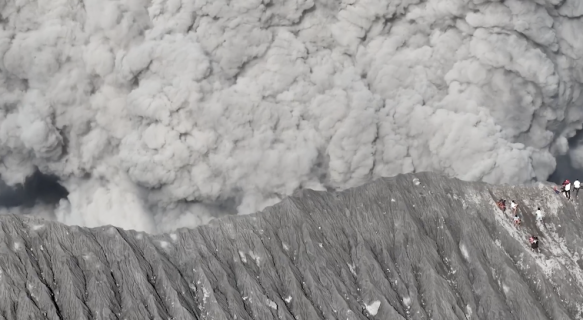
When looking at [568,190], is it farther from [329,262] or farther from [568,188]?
[329,262]

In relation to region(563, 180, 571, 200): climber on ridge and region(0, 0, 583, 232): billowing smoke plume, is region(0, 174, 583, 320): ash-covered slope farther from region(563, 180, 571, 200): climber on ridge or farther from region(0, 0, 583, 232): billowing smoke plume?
region(0, 0, 583, 232): billowing smoke plume

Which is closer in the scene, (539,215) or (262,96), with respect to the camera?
(539,215)

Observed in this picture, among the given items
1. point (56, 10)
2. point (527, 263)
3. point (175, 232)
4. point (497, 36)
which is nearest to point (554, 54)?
point (497, 36)

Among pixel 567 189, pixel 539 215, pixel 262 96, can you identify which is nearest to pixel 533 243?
pixel 539 215

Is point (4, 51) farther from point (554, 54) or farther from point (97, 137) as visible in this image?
point (554, 54)

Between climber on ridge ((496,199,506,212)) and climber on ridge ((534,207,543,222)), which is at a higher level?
climber on ridge ((496,199,506,212))

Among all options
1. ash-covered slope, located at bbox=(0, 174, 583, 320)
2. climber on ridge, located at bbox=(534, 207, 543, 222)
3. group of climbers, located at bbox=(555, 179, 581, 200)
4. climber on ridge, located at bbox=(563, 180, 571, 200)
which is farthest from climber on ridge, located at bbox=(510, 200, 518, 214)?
climber on ridge, located at bbox=(563, 180, 571, 200)
